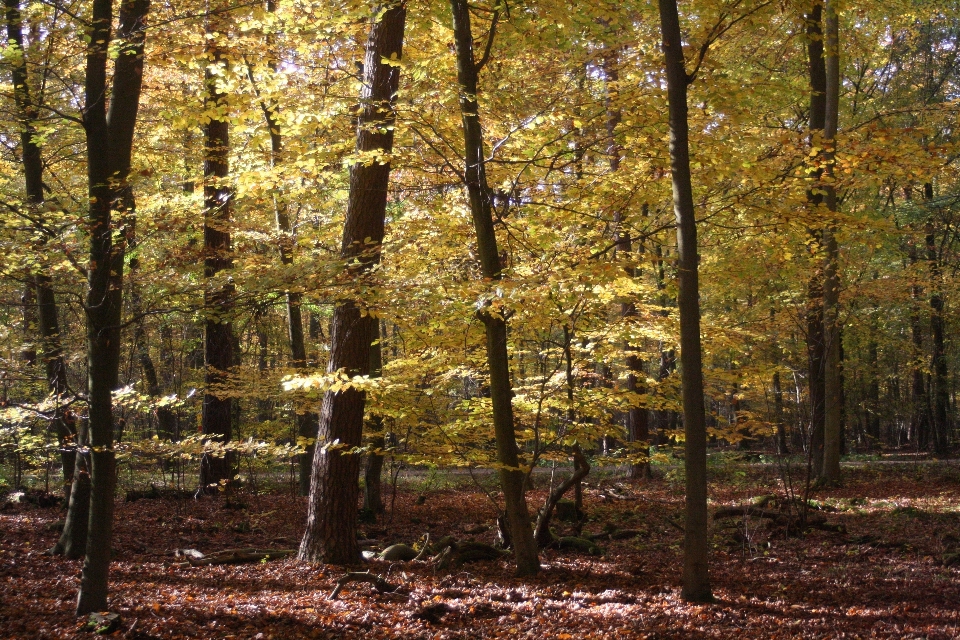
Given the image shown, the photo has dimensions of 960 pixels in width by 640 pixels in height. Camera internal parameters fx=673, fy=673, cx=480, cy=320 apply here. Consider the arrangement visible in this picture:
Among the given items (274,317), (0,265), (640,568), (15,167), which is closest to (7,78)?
(15,167)

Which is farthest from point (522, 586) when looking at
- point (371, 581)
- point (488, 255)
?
point (488, 255)

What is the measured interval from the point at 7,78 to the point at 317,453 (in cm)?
957

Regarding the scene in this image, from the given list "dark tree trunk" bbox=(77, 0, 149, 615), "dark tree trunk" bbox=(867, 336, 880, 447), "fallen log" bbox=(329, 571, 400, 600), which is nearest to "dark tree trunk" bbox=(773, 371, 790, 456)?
"dark tree trunk" bbox=(867, 336, 880, 447)

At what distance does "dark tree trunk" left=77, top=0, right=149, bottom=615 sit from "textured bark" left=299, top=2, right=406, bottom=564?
2.71 metres

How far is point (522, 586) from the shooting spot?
675 cm

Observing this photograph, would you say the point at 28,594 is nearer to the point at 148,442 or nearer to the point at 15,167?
the point at 148,442

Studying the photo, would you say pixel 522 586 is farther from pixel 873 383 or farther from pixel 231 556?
pixel 873 383

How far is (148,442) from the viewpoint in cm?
554

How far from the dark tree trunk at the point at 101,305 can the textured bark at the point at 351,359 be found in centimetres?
271

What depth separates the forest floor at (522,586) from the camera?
5426 mm

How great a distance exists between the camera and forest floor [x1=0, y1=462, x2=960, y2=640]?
17.8 ft

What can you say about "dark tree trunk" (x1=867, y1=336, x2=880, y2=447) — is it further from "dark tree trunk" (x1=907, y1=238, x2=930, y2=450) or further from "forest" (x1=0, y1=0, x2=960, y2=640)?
"forest" (x1=0, y1=0, x2=960, y2=640)

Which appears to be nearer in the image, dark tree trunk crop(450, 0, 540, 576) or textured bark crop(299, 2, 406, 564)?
dark tree trunk crop(450, 0, 540, 576)

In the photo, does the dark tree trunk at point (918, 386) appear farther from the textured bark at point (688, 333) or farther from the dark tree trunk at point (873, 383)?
the textured bark at point (688, 333)
